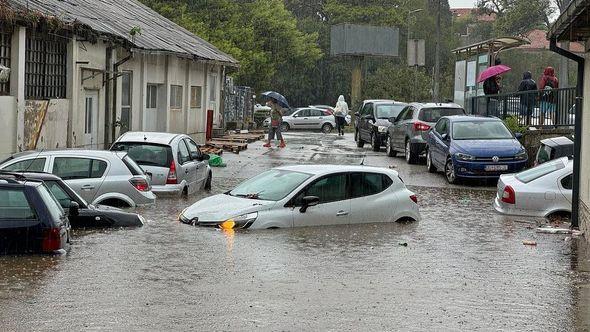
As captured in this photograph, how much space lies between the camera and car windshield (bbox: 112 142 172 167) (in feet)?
72.9

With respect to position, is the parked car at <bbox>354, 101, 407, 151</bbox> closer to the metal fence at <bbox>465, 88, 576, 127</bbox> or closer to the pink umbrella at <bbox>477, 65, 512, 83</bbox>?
the pink umbrella at <bbox>477, 65, 512, 83</bbox>

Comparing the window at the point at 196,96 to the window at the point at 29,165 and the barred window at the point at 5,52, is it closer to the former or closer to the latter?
the barred window at the point at 5,52

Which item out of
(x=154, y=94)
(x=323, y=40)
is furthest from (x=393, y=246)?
(x=323, y=40)

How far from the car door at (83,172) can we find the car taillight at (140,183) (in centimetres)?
54

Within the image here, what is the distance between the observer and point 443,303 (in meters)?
11.9

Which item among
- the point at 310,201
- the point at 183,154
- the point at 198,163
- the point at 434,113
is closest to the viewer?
the point at 310,201

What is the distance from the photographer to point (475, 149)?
89.8 feet

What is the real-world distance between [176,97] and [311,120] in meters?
23.4

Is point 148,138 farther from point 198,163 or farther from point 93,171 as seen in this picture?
point 93,171

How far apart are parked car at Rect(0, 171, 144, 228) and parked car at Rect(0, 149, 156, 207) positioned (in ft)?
3.33

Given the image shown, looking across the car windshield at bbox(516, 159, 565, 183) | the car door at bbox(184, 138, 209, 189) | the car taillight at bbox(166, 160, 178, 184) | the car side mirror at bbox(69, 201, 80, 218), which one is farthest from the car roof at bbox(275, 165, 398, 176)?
the car door at bbox(184, 138, 209, 189)

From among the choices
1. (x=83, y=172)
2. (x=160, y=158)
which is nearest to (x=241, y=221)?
(x=83, y=172)

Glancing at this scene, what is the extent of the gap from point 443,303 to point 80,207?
270 inches

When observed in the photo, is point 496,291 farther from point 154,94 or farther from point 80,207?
point 154,94
